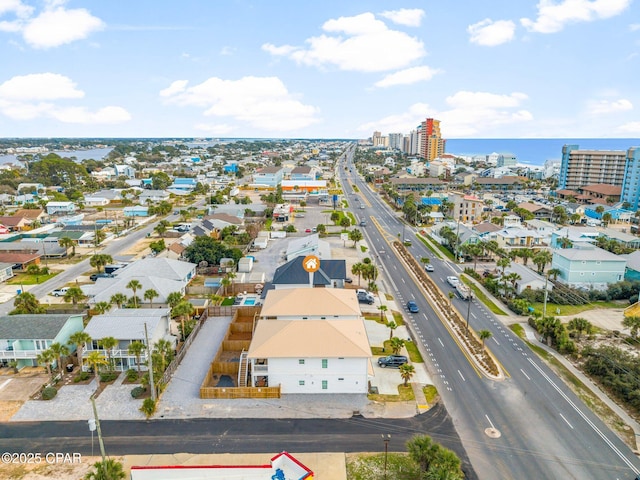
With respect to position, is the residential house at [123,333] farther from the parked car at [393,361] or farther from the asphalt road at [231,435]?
the parked car at [393,361]

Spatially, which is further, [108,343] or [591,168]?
[591,168]

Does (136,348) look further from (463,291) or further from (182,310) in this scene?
(463,291)

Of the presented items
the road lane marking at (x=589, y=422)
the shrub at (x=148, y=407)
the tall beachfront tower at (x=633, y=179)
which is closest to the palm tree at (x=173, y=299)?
the shrub at (x=148, y=407)

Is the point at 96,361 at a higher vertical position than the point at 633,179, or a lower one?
lower

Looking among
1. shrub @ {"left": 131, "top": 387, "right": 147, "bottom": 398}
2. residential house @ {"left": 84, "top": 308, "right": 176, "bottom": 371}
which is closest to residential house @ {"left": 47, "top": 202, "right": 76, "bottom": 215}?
residential house @ {"left": 84, "top": 308, "right": 176, "bottom": 371}

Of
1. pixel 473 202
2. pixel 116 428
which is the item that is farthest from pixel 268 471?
pixel 473 202

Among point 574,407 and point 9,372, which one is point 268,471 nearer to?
point 574,407

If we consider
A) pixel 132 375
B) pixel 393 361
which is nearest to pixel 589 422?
pixel 393 361
